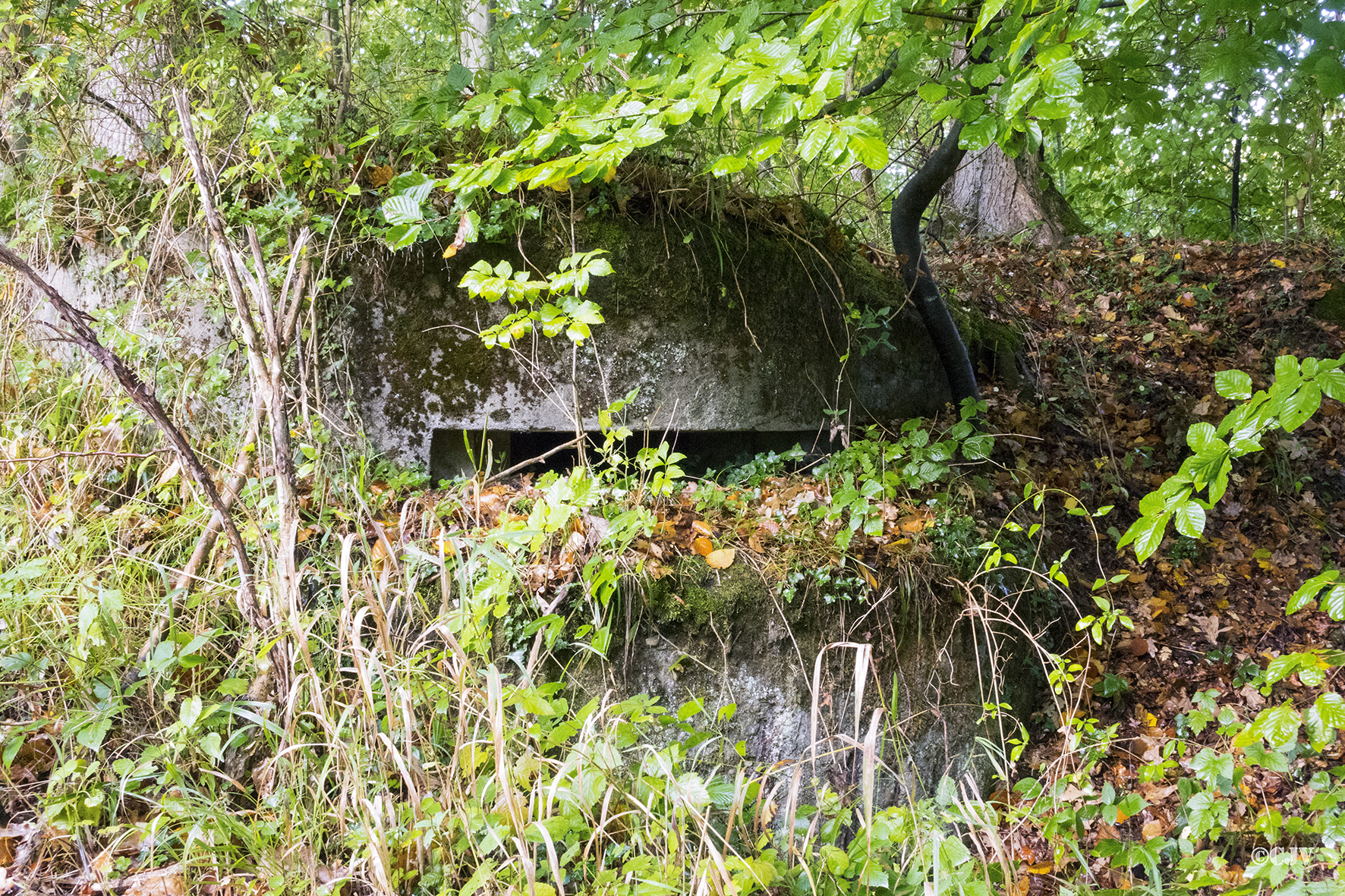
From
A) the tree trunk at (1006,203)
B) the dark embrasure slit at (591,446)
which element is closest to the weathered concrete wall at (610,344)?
the dark embrasure slit at (591,446)

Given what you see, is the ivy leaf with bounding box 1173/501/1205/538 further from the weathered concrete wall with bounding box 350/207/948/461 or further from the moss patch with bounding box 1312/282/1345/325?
the moss patch with bounding box 1312/282/1345/325

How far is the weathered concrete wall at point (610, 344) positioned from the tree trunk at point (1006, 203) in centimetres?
490

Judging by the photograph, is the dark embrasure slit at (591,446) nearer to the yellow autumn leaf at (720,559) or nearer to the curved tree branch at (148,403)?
the yellow autumn leaf at (720,559)

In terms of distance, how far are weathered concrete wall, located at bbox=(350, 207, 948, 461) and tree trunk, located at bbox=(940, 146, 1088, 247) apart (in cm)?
490

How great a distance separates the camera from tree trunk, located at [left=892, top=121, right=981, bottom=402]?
3.88m

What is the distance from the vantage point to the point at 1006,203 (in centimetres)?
752

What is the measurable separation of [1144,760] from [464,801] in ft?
10.8

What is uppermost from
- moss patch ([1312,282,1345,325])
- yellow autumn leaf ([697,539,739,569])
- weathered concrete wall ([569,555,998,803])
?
moss patch ([1312,282,1345,325])

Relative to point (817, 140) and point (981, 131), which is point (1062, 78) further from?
point (817, 140)

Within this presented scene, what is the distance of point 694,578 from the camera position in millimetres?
2926

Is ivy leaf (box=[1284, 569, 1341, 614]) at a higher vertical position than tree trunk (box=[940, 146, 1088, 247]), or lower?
lower

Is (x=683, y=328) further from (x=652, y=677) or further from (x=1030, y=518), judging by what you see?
(x=1030, y=518)

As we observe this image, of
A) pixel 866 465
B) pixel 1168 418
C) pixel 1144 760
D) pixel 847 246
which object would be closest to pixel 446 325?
pixel 866 465

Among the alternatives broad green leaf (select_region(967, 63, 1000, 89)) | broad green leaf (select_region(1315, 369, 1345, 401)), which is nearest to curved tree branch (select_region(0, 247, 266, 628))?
broad green leaf (select_region(967, 63, 1000, 89))
